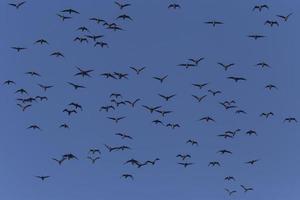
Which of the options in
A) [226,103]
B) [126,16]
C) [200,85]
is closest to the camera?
[126,16]

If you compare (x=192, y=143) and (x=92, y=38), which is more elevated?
(x=92, y=38)

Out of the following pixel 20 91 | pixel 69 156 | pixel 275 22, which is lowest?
pixel 69 156

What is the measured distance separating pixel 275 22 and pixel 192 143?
23.8 m

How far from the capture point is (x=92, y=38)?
105 meters

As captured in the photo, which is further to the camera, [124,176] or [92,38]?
[124,176]

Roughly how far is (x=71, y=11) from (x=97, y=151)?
1211 inches

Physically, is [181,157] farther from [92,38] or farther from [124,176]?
[92,38]

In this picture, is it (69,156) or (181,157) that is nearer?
(69,156)

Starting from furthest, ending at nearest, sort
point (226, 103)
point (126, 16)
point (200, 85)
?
1. point (226, 103)
2. point (200, 85)
3. point (126, 16)

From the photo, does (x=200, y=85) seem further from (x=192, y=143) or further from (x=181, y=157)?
(x=181, y=157)

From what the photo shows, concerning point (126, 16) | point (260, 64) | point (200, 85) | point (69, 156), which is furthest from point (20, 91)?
point (260, 64)

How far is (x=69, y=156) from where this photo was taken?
342 feet

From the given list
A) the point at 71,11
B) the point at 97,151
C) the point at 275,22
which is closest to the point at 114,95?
the point at 97,151

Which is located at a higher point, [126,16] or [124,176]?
[126,16]
